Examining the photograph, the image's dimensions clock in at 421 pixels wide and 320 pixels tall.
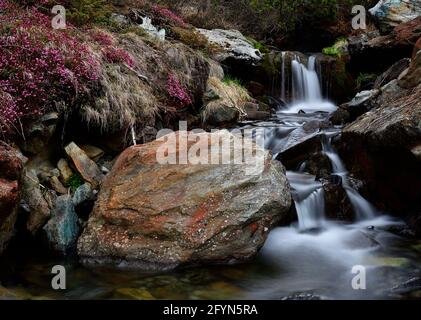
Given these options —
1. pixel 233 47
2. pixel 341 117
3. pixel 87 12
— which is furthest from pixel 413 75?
pixel 87 12

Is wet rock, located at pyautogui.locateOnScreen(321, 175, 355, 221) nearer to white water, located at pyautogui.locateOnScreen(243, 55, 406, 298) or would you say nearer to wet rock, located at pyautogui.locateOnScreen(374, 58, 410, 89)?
white water, located at pyautogui.locateOnScreen(243, 55, 406, 298)

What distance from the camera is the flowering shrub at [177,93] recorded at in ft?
24.8

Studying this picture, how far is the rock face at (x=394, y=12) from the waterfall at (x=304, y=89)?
8.52ft

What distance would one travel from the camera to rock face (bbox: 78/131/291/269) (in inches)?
175

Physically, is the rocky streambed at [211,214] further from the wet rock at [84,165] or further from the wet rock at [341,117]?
the wet rock at [341,117]

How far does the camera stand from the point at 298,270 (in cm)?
464

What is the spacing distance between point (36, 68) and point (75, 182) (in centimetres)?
157

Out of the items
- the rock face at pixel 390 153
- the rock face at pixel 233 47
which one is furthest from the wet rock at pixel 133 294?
the rock face at pixel 233 47

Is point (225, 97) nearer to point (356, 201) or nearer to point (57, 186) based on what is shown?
point (356, 201)

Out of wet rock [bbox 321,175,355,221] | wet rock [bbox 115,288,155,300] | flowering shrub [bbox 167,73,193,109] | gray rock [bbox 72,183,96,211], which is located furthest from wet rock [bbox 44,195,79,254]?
wet rock [bbox 321,175,355,221]

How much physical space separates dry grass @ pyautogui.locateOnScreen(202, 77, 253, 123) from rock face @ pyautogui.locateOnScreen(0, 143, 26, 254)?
434cm

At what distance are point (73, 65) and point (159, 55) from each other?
237 cm
